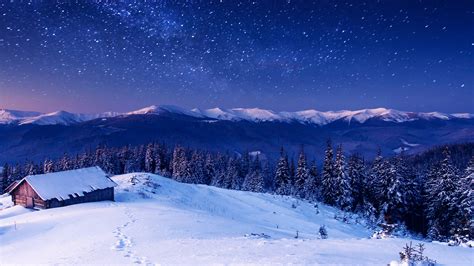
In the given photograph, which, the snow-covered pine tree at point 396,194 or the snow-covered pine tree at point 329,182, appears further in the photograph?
the snow-covered pine tree at point 329,182

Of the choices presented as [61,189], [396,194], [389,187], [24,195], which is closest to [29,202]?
[24,195]

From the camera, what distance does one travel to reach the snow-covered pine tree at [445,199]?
154 feet

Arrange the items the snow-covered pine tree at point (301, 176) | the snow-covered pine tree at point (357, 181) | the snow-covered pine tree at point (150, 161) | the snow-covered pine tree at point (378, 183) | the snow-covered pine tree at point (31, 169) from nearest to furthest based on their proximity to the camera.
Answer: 1. the snow-covered pine tree at point (378, 183)
2. the snow-covered pine tree at point (357, 181)
3. the snow-covered pine tree at point (301, 176)
4. the snow-covered pine tree at point (31, 169)
5. the snow-covered pine tree at point (150, 161)

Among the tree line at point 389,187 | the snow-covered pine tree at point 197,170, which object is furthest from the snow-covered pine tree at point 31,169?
the snow-covered pine tree at point 197,170

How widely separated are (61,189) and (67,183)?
1680 millimetres

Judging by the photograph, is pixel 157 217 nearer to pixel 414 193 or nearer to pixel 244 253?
pixel 244 253

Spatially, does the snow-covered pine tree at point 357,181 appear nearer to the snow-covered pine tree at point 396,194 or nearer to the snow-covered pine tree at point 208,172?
the snow-covered pine tree at point 396,194

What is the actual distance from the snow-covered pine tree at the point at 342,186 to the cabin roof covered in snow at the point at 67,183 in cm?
3655

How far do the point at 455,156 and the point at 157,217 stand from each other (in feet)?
544

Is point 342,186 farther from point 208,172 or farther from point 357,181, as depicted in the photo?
point 208,172

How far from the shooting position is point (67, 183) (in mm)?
46406

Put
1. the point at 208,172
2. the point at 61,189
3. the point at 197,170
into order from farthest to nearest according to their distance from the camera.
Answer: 1. the point at 208,172
2. the point at 197,170
3. the point at 61,189

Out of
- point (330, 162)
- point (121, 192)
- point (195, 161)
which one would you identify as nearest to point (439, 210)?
point (330, 162)

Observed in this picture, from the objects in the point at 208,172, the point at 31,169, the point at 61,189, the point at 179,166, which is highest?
the point at 179,166
